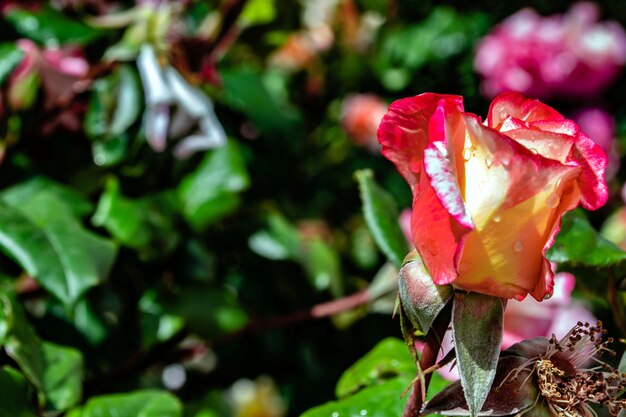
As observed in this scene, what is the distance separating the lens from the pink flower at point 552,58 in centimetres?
130

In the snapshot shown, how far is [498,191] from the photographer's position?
0.34m

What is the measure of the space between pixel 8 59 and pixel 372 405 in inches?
20.1

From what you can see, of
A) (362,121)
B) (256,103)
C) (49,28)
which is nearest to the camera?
(49,28)

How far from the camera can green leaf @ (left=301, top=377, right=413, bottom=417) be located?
0.44 meters

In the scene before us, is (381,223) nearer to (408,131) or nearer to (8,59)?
(408,131)

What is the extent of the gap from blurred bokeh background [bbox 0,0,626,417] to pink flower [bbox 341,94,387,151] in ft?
0.32

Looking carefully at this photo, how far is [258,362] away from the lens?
88 centimetres

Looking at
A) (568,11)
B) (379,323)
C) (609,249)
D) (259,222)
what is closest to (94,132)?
(259,222)

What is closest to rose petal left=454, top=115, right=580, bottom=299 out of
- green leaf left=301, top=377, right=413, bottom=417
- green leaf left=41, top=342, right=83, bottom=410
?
green leaf left=301, top=377, right=413, bottom=417

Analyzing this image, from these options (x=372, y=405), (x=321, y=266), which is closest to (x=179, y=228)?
(x=321, y=266)

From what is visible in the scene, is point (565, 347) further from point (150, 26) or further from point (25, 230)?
point (150, 26)

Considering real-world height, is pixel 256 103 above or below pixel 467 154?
below

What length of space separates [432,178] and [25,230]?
0.39 metres

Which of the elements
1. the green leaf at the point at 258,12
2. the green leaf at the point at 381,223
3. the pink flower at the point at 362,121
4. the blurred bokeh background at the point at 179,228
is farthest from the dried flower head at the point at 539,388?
the pink flower at the point at 362,121
